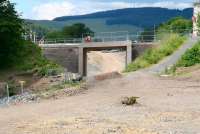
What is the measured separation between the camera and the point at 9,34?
52.7 metres

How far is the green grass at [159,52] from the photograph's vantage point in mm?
51881

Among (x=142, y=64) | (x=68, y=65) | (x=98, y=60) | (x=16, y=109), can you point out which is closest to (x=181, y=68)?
→ (x=142, y=64)

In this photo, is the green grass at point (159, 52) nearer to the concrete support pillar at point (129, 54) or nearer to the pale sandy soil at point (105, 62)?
the concrete support pillar at point (129, 54)

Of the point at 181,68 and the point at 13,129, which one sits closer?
the point at 13,129

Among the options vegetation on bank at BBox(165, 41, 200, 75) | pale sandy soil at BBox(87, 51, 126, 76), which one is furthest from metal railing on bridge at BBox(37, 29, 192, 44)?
pale sandy soil at BBox(87, 51, 126, 76)

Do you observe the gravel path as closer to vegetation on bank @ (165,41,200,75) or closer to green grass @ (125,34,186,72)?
green grass @ (125,34,186,72)

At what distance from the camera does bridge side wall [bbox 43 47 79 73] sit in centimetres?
7650

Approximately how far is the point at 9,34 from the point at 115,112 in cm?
2972

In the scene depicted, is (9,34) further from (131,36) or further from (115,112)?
(115,112)

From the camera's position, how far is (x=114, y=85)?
117 feet

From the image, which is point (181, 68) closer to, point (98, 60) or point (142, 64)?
point (142, 64)

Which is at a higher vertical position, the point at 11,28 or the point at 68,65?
the point at 11,28

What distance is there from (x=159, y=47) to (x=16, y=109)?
3151cm

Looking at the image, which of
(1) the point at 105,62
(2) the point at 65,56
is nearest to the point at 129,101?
(2) the point at 65,56
